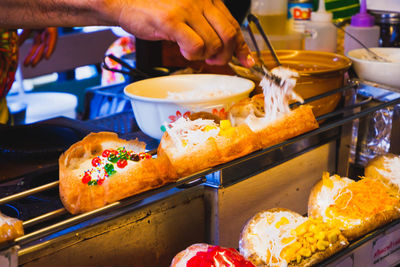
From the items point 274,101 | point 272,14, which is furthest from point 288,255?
point 272,14

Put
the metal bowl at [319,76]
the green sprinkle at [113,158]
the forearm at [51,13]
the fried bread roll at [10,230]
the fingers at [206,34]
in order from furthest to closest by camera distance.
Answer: the metal bowl at [319,76] < the forearm at [51,13] < the fingers at [206,34] < the green sprinkle at [113,158] < the fried bread roll at [10,230]

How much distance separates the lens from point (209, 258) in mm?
1020

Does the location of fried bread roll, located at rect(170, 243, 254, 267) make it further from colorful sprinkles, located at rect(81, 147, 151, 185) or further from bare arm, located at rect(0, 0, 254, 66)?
bare arm, located at rect(0, 0, 254, 66)

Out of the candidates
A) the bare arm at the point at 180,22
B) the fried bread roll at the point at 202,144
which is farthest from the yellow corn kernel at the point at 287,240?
the bare arm at the point at 180,22

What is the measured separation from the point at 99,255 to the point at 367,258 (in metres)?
0.71

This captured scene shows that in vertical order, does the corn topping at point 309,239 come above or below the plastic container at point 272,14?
below

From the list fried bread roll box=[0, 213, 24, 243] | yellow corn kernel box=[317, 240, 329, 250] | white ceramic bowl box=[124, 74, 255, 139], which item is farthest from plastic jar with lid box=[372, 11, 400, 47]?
fried bread roll box=[0, 213, 24, 243]

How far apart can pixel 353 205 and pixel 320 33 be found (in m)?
1.26

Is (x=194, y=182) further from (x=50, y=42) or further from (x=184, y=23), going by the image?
(x=50, y=42)

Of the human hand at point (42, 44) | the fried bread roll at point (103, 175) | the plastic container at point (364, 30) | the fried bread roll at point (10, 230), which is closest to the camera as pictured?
the fried bread roll at point (10, 230)

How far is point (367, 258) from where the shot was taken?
1237mm

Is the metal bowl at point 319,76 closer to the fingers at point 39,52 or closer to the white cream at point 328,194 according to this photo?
the white cream at point 328,194

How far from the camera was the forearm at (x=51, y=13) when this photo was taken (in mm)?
1426

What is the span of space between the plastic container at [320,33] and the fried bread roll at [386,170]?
37.2 inches
